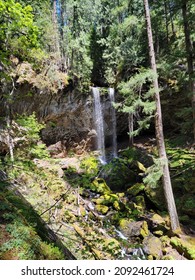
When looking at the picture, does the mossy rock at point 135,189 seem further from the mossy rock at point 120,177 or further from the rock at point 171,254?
the rock at point 171,254

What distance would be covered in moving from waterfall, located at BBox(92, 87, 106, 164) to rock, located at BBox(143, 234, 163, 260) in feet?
24.7

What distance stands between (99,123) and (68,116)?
2402mm

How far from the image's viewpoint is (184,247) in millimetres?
5453

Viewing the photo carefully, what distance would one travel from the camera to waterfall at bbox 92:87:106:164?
547 inches

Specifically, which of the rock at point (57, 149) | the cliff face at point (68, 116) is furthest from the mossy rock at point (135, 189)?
the rock at point (57, 149)

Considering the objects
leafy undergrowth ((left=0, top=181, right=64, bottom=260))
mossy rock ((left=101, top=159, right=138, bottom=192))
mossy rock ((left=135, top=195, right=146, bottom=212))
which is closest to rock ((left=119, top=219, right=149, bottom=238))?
mossy rock ((left=135, top=195, right=146, bottom=212))

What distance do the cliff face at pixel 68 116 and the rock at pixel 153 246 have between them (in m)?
7.85

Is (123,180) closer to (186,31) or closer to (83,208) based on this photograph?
(83,208)

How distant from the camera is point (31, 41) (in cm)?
314

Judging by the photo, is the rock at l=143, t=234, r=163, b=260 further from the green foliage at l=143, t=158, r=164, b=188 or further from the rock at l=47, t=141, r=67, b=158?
the rock at l=47, t=141, r=67, b=158

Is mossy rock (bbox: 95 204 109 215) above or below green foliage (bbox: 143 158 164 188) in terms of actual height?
below

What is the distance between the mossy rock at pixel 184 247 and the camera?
524 cm

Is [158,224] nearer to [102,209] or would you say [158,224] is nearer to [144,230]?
[144,230]

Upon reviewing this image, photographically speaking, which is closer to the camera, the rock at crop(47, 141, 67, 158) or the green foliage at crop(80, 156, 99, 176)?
the green foliage at crop(80, 156, 99, 176)
